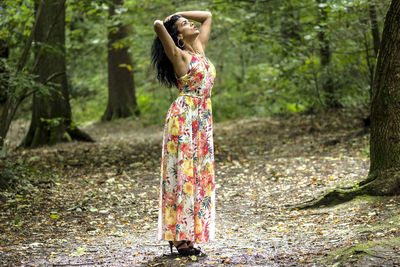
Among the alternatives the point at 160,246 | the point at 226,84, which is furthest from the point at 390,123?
the point at 226,84

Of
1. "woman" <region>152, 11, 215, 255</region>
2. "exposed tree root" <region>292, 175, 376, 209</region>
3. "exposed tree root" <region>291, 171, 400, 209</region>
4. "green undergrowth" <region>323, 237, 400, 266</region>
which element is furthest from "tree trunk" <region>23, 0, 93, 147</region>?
"green undergrowth" <region>323, 237, 400, 266</region>

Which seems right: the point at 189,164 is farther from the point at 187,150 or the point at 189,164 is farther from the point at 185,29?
the point at 185,29

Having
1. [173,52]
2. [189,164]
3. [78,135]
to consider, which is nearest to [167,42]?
[173,52]

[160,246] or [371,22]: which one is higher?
[371,22]

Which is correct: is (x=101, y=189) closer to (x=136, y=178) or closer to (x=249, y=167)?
(x=136, y=178)

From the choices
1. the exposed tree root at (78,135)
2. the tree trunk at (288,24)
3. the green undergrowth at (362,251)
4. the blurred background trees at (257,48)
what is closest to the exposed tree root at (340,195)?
the green undergrowth at (362,251)

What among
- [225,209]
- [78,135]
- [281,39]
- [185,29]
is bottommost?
[225,209]

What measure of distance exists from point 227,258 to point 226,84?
17.0 m

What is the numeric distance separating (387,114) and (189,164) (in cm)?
221

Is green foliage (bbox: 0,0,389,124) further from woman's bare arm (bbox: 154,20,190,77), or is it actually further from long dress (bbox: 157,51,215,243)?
long dress (bbox: 157,51,215,243)

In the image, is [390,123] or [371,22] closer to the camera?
[390,123]

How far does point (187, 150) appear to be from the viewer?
13.3ft

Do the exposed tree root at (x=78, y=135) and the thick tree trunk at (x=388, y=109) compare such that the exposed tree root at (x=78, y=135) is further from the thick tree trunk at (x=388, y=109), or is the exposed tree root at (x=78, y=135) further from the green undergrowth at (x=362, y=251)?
the green undergrowth at (x=362, y=251)

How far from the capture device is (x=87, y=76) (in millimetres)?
21266
